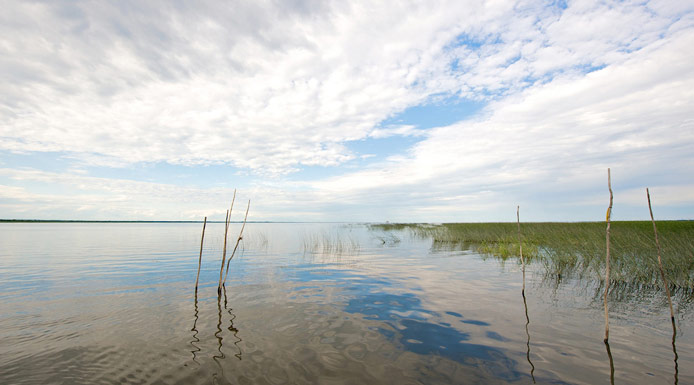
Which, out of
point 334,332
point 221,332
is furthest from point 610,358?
point 221,332

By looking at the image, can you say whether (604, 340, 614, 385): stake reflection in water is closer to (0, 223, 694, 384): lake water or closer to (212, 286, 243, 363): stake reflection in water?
(0, 223, 694, 384): lake water

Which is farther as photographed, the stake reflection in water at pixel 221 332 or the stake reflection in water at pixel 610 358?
the stake reflection in water at pixel 221 332

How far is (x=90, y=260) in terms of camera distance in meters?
18.2

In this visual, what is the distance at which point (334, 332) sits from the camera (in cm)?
693

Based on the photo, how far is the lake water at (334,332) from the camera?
16.9 feet

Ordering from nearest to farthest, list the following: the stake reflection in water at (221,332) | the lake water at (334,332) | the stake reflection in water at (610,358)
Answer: the stake reflection in water at (610,358) < the lake water at (334,332) < the stake reflection in water at (221,332)

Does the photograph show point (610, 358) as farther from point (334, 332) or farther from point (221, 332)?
point (221, 332)

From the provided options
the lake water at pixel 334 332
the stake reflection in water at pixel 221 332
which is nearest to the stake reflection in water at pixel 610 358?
the lake water at pixel 334 332

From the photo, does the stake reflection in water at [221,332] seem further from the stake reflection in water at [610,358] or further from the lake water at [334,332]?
the stake reflection in water at [610,358]

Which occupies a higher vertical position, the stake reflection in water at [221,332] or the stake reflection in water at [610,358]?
the stake reflection in water at [610,358]

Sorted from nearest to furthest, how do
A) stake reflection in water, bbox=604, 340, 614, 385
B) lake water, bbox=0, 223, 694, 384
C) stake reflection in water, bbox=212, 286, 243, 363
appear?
stake reflection in water, bbox=604, 340, 614, 385
lake water, bbox=0, 223, 694, 384
stake reflection in water, bbox=212, 286, 243, 363

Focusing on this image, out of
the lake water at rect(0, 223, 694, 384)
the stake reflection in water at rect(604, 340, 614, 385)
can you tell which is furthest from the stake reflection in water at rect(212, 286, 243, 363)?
the stake reflection in water at rect(604, 340, 614, 385)

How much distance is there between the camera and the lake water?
5.14 m

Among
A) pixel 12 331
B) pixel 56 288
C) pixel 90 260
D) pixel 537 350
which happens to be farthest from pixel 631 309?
pixel 90 260
